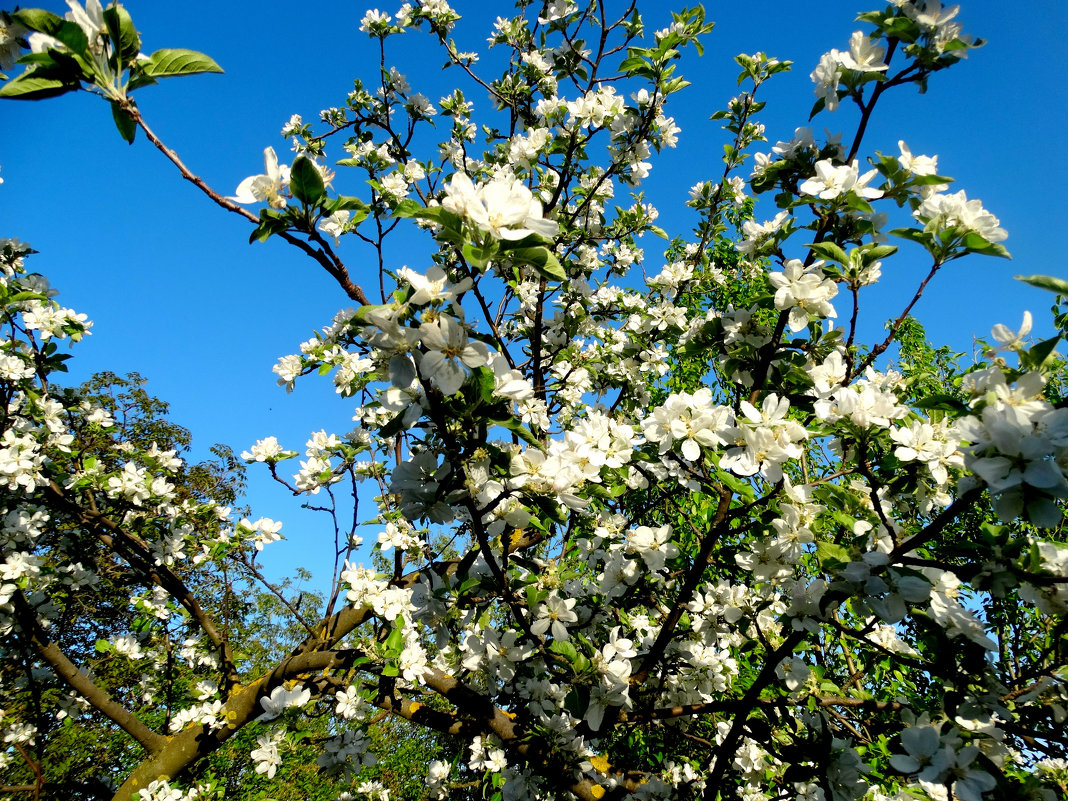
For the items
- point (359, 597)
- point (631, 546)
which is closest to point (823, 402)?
point (631, 546)

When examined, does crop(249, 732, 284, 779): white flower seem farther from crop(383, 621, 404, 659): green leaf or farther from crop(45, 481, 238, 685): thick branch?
crop(383, 621, 404, 659): green leaf

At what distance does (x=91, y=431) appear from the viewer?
4723mm

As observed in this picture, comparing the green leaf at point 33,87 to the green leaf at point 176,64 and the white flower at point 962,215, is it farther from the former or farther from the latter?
the white flower at point 962,215

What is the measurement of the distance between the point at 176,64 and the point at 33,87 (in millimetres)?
298

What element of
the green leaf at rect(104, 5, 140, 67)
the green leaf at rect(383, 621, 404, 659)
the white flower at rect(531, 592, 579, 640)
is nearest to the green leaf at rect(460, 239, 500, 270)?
the green leaf at rect(104, 5, 140, 67)

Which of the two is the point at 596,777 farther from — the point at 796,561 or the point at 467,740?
the point at 796,561

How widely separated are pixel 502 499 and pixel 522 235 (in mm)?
823

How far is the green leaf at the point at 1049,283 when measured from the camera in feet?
4.05

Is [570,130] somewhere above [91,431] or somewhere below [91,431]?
above

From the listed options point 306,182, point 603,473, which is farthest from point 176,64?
point 603,473

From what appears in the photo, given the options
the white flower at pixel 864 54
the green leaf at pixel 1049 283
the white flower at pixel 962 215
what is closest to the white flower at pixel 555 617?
the green leaf at pixel 1049 283

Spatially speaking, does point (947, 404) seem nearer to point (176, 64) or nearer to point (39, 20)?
point (176, 64)

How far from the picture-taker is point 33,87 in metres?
1.19

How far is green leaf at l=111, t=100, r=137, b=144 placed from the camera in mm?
1247
